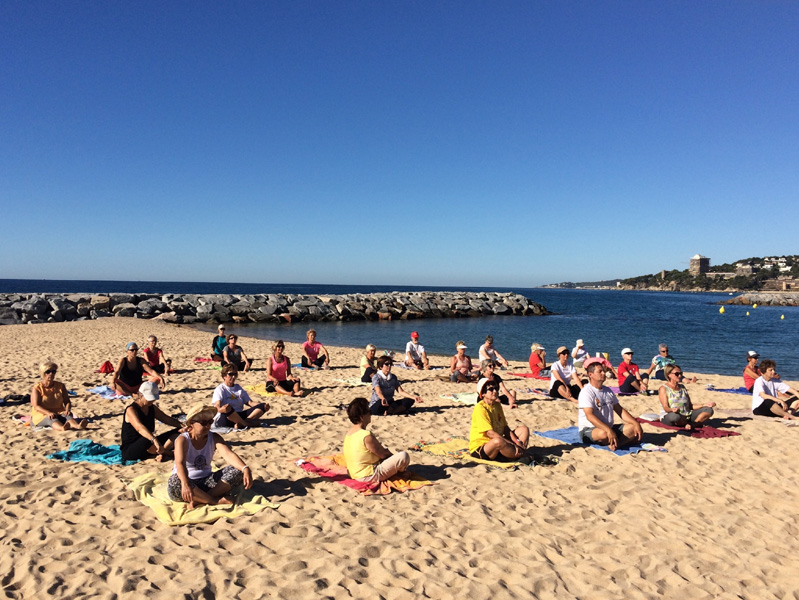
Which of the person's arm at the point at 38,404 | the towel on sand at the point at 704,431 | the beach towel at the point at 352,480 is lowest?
the towel on sand at the point at 704,431

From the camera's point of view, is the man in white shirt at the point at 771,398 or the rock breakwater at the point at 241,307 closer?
the man in white shirt at the point at 771,398

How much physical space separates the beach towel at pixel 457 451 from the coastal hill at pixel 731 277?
137 metres

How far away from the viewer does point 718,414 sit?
9.57 m

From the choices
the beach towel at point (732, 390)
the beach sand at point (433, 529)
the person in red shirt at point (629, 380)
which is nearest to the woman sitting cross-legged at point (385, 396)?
the beach sand at point (433, 529)

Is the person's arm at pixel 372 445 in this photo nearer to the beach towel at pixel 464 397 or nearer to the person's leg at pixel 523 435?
the person's leg at pixel 523 435

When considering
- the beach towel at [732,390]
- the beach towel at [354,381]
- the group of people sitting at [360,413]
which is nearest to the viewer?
the group of people sitting at [360,413]

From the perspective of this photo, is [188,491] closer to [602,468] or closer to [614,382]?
[602,468]

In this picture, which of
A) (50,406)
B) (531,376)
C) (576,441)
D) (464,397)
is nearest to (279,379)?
(464,397)

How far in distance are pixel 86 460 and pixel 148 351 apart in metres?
6.23

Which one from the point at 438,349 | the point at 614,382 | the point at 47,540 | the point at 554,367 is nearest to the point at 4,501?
the point at 47,540

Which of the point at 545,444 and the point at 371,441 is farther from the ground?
the point at 371,441

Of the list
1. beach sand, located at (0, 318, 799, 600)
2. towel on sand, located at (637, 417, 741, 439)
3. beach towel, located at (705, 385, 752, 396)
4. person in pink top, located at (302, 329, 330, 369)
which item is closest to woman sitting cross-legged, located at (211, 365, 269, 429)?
beach sand, located at (0, 318, 799, 600)

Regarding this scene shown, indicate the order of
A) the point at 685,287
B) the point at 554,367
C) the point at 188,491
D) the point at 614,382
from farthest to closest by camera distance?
the point at 685,287 → the point at 614,382 → the point at 554,367 → the point at 188,491

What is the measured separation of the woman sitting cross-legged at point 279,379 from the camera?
10.6 m
